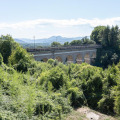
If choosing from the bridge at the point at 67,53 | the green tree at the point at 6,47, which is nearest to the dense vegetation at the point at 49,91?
the green tree at the point at 6,47

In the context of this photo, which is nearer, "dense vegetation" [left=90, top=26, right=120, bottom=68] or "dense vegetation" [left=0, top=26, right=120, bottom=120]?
"dense vegetation" [left=0, top=26, right=120, bottom=120]

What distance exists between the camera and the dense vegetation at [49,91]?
7645 millimetres

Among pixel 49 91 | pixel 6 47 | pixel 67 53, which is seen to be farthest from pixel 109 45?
pixel 49 91

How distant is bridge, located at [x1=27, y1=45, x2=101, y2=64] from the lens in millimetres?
34969

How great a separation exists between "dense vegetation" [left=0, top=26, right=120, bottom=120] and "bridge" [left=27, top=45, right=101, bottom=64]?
11.2m

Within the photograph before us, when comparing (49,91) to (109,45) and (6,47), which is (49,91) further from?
(109,45)

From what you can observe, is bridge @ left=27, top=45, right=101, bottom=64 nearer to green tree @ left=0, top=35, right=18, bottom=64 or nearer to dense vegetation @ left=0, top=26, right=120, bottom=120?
green tree @ left=0, top=35, right=18, bottom=64

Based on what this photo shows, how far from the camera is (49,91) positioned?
1076 centimetres

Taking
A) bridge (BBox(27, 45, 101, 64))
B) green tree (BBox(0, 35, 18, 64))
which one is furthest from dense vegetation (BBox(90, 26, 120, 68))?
green tree (BBox(0, 35, 18, 64))

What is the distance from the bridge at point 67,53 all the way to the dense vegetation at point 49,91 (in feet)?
36.9

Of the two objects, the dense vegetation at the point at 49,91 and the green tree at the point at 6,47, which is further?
the green tree at the point at 6,47

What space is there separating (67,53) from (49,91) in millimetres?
32993

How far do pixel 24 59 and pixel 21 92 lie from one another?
10.3 metres

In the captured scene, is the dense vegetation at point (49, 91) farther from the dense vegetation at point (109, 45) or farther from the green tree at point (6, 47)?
the dense vegetation at point (109, 45)
